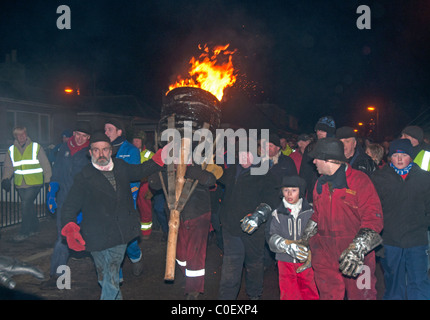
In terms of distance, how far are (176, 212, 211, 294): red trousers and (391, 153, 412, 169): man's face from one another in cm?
256

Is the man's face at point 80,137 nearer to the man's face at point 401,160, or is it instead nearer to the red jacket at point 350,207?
the red jacket at point 350,207

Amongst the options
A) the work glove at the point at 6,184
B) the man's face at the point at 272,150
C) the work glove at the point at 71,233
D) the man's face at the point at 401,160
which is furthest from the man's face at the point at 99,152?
the work glove at the point at 6,184

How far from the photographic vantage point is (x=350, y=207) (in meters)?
3.91

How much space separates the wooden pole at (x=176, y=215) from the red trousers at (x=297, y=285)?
4.53 ft

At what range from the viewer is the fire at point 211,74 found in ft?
20.3

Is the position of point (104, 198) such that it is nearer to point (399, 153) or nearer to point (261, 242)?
point (261, 242)

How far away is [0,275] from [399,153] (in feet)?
18.9

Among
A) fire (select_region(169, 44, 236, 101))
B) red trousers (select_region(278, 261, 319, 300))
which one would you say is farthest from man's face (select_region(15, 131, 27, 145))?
red trousers (select_region(278, 261, 319, 300))

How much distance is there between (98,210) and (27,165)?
494 cm

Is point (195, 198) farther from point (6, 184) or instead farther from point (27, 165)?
point (6, 184)

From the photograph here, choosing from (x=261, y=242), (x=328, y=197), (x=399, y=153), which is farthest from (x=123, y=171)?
(x=399, y=153)

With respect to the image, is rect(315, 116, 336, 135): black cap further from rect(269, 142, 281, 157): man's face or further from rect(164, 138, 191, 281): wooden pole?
rect(164, 138, 191, 281): wooden pole

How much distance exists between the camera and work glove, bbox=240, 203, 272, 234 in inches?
183

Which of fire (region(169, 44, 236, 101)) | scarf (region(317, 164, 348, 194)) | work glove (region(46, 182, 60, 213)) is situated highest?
fire (region(169, 44, 236, 101))
